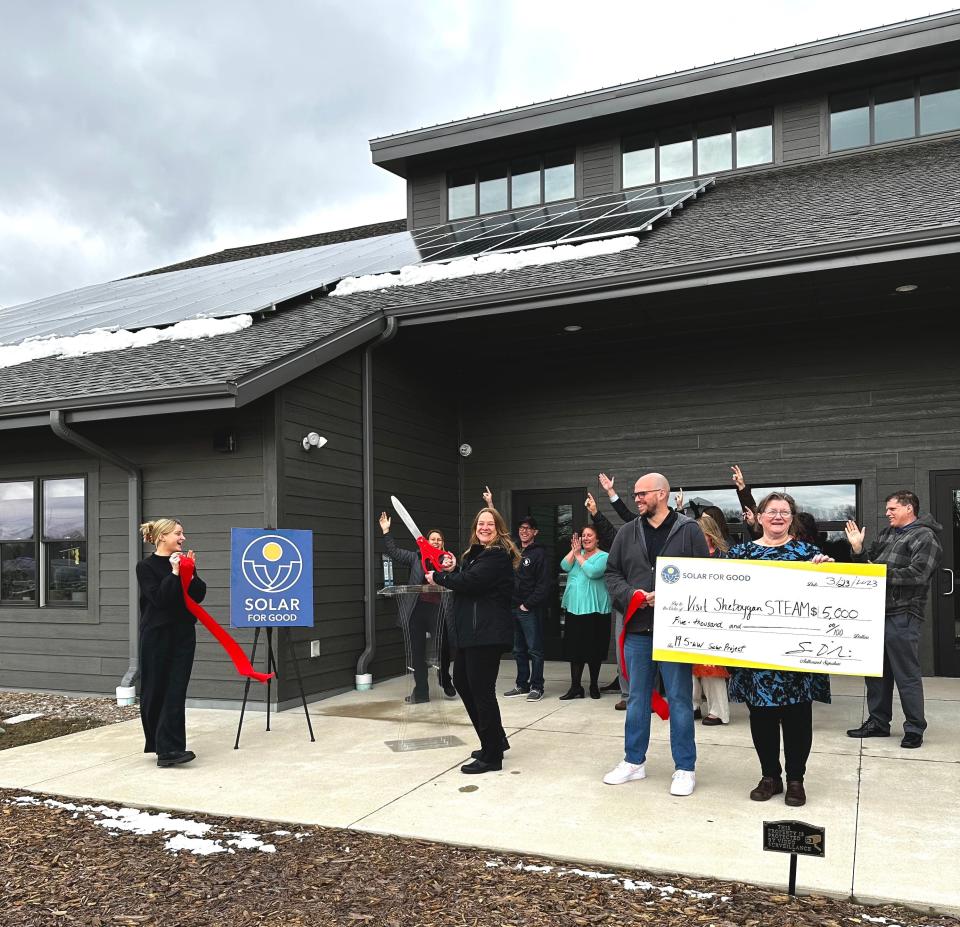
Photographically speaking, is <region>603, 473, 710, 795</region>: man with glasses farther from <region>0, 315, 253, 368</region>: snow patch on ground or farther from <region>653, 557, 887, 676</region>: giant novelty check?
<region>0, 315, 253, 368</region>: snow patch on ground

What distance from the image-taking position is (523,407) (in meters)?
10.7

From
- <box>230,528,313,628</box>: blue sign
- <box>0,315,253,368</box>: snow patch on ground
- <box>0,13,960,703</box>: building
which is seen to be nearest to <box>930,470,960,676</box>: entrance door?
<box>0,13,960,703</box>: building

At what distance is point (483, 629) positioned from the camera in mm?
5238

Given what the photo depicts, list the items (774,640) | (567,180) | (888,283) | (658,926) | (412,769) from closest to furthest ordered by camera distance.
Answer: (658,926)
(774,640)
(412,769)
(888,283)
(567,180)

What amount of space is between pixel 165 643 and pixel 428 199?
10.6 meters

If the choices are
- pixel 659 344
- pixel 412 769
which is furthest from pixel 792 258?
pixel 412 769

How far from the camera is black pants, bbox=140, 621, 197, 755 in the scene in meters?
5.62

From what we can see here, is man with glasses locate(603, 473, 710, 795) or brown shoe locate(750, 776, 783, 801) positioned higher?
man with glasses locate(603, 473, 710, 795)

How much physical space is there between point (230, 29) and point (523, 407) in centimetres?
892

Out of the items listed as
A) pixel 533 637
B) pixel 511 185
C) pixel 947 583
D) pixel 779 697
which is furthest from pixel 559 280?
pixel 511 185

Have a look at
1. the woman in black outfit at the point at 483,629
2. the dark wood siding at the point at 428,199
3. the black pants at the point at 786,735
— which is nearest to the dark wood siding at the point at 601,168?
the dark wood siding at the point at 428,199

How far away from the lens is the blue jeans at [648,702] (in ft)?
15.7

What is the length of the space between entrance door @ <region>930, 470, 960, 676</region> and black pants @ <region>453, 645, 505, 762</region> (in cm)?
574

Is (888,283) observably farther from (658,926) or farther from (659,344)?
(658,926)
